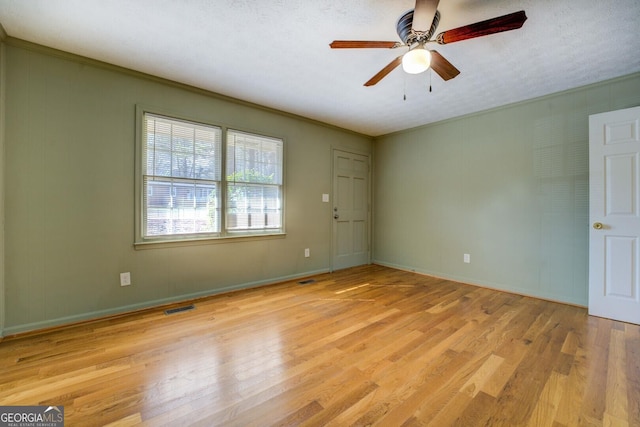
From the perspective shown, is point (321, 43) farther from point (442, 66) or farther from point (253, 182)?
point (253, 182)

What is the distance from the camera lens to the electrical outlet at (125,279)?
2.71 meters

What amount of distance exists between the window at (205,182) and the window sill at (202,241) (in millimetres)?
43

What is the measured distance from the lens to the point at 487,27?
5.33ft

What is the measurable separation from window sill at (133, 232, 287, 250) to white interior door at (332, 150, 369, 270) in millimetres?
1160

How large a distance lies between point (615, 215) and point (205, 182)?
14.4 feet

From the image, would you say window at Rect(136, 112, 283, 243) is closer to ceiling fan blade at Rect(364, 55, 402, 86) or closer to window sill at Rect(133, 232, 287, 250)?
window sill at Rect(133, 232, 287, 250)

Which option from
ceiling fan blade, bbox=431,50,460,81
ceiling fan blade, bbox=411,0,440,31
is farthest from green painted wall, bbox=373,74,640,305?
ceiling fan blade, bbox=411,0,440,31

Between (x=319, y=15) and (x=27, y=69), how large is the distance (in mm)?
2545

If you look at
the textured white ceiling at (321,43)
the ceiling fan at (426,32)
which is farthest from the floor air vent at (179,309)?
the ceiling fan at (426,32)

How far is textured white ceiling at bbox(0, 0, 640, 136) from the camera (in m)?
1.87

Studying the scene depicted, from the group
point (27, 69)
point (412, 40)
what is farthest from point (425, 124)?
point (27, 69)

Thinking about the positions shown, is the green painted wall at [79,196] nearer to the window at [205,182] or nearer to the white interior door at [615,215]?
the window at [205,182]

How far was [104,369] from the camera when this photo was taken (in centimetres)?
181

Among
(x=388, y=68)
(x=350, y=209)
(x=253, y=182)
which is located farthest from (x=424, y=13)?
(x=350, y=209)
